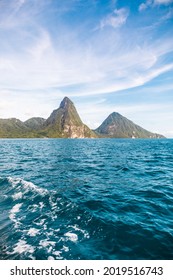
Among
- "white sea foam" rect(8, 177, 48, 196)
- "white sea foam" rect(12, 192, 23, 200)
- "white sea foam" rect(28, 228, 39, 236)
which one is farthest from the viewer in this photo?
"white sea foam" rect(8, 177, 48, 196)

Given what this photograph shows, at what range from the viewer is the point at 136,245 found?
1127 cm

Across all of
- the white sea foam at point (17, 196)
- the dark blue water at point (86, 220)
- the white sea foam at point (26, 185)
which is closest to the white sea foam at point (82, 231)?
the dark blue water at point (86, 220)

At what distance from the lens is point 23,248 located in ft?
36.3

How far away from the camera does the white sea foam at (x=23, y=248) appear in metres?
10.8

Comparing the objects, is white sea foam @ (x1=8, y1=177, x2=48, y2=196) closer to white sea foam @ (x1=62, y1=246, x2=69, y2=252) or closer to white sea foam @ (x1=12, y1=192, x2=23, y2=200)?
white sea foam @ (x1=12, y1=192, x2=23, y2=200)

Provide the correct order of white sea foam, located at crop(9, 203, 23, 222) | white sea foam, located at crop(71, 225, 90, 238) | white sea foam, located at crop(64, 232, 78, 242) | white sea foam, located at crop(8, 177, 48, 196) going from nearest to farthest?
1. white sea foam, located at crop(64, 232, 78, 242)
2. white sea foam, located at crop(71, 225, 90, 238)
3. white sea foam, located at crop(9, 203, 23, 222)
4. white sea foam, located at crop(8, 177, 48, 196)

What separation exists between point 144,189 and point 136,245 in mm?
11888

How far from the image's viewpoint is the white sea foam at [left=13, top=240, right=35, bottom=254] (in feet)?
35.3

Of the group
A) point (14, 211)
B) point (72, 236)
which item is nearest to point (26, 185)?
point (14, 211)

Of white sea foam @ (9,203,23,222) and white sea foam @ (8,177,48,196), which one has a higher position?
white sea foam @ (8,177,48,196)

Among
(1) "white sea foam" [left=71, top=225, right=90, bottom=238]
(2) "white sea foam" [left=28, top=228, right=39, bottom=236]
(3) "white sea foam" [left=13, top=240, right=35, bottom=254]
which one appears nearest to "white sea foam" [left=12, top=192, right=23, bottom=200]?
(2) "white sea foam" [left=28, top=228, right=39, bottom=236]

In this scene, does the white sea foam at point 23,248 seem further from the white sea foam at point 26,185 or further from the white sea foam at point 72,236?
the white sea foam at point 26,185

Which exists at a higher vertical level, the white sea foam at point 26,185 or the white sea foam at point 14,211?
the white sea foam at point 26,185
